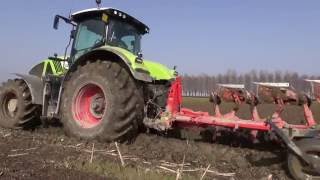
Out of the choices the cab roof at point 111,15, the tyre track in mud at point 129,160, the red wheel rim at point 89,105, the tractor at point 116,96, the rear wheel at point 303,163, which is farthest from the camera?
the cab roof at point 111,15

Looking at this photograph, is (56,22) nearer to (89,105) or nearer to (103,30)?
(103,30)

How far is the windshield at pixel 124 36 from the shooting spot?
28.8ft

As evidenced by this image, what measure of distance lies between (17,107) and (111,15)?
2.80 metres

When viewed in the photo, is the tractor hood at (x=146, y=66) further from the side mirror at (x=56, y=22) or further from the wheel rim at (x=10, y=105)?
the wheel rim at (x=10, y=105)

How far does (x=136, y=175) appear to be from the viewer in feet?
17.1

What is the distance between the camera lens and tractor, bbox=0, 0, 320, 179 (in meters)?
6.96

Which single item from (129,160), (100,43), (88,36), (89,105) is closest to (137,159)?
(129,160)

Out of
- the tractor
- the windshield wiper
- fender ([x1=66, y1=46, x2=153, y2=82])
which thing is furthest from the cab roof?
fender ([x1=66, y1=46, x2=153, y2=82])

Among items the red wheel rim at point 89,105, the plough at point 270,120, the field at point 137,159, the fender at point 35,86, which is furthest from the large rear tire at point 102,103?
the fender at point 35,86

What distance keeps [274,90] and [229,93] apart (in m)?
0.79

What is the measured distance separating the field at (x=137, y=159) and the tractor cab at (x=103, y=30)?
185cm

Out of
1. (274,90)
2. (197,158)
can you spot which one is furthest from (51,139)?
(274,90)

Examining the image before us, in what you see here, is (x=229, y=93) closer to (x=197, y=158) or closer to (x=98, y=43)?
(x=197, y=158)

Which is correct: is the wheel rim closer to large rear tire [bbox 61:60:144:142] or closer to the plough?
large rear tire [bbox 61:60:144:142]
